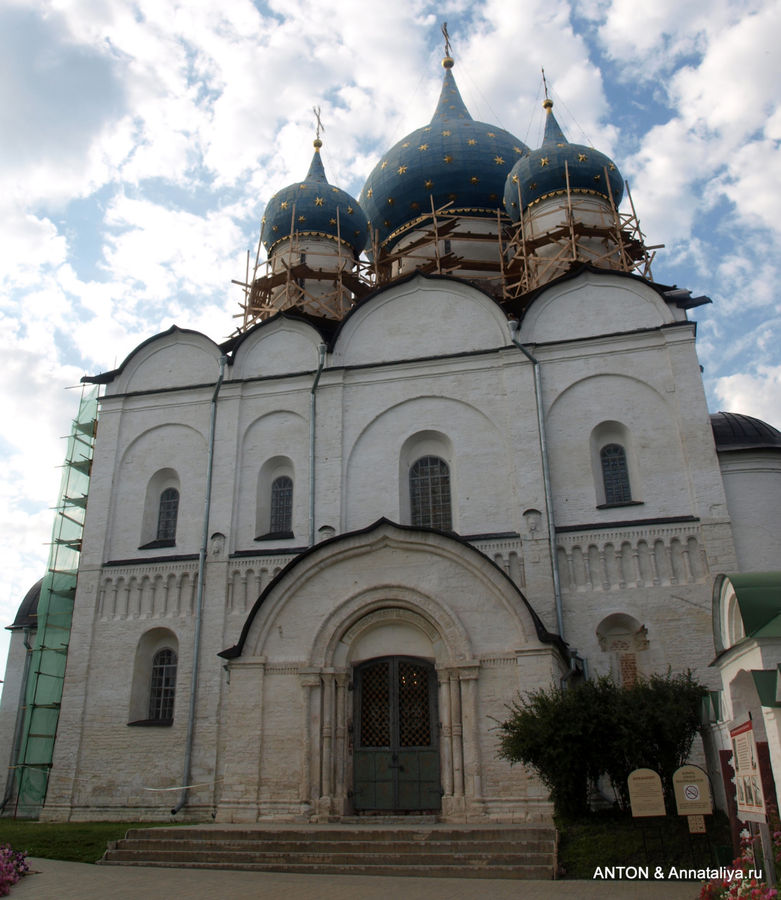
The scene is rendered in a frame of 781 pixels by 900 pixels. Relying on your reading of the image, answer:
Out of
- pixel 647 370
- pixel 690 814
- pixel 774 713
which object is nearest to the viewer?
pixel 774 713

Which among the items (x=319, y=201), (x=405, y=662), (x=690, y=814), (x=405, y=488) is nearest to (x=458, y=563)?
(x=405, y=662)

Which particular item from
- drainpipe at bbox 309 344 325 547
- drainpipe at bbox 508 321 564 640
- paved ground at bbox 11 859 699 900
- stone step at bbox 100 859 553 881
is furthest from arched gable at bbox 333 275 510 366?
paved ground at bbox 11 859 699 900

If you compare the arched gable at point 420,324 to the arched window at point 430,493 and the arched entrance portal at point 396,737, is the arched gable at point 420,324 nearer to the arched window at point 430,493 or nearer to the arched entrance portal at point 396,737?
the arched window at point 430,493

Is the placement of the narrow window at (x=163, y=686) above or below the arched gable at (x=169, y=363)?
below

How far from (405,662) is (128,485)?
7949 mm

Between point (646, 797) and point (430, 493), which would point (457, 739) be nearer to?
point (646, 797)

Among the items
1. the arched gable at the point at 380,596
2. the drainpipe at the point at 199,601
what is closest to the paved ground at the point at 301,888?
the arched gable at the point at 380,596

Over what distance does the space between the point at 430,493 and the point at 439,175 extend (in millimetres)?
11996

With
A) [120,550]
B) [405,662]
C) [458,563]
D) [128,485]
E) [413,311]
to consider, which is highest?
[413,311]

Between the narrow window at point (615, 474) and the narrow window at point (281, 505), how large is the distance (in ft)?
20.5

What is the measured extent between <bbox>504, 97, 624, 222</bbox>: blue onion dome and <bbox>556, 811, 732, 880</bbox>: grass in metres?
15.3

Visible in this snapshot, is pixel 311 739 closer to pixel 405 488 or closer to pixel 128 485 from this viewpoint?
pixel 405 488

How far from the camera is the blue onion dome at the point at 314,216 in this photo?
23.6 meters

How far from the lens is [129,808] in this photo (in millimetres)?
15195
